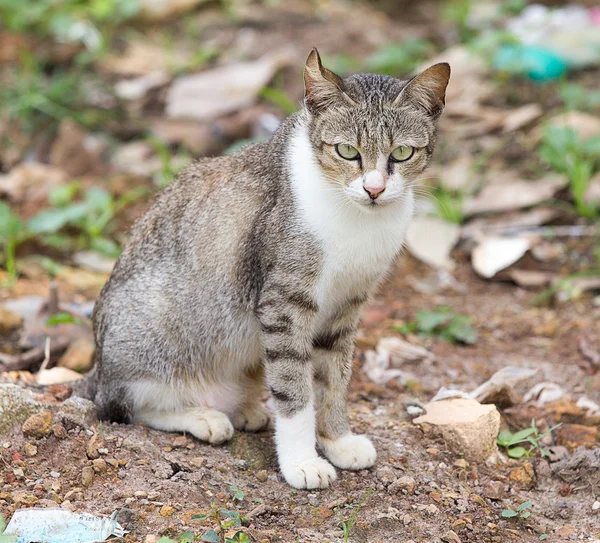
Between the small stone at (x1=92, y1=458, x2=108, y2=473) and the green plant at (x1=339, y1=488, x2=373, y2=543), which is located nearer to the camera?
the green plant at (x1=339, y1=488, x2=373, y2=543)

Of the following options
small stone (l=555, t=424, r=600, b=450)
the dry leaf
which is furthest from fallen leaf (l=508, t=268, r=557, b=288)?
small stone (l=555, t=424, r=600, b=450)

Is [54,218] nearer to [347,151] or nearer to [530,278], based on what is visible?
[347,151]

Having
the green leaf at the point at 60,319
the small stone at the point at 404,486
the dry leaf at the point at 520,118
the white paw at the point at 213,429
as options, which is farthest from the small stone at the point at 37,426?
the dry leaf at the point at 520,118

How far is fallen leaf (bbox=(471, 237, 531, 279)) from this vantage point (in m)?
6.13

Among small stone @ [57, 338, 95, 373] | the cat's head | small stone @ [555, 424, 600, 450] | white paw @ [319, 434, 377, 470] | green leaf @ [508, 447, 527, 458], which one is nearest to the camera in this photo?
the cat's head

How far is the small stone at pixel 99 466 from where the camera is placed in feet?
11.4

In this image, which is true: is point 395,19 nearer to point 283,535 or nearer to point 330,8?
point 330,8

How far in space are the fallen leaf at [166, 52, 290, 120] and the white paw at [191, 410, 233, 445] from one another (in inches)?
172

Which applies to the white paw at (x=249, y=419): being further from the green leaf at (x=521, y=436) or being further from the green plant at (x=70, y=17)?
the green plant at (x=70, y=17)

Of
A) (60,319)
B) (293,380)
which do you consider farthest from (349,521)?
(60,319)

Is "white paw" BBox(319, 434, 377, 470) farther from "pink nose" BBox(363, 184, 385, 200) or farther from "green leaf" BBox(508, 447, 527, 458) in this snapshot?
"pink nose" BBox(363, 184, 385, 200)

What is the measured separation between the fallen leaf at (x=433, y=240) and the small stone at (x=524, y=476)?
2.53 m

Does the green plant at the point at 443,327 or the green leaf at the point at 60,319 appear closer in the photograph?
the green leaf at the point at 60,319

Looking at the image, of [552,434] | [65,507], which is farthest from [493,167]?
[65,507]
